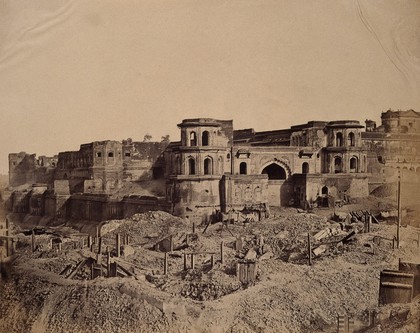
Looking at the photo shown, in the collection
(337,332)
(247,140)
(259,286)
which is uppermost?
(247,140)

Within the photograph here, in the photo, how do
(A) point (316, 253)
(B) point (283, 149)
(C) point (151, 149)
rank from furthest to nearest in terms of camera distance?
(C) point (151, 149)
(B) point (283, 149)
(A) point (316, 253)

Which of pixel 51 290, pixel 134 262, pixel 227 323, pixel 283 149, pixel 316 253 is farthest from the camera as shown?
pixel 283 149

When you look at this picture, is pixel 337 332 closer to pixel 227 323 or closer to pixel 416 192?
pixel 227 323

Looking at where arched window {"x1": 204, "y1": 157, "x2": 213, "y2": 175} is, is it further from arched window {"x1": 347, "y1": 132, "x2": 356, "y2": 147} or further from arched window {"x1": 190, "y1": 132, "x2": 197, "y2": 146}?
arched window {"x1": 347, "y1": 132, "x2": 356, "y2": 147}

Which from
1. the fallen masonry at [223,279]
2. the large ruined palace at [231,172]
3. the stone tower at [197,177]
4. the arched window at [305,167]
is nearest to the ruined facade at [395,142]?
the large ruined palace at [231,172]

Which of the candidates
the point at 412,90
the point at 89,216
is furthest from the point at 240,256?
the point at 89,216

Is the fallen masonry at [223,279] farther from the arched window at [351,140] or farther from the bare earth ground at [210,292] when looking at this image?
the arched window at [351,140]

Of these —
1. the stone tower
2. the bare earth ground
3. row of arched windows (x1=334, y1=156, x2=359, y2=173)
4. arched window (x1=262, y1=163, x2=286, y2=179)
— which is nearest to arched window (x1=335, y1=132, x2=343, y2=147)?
row of arched windows (x1=334, y1=156, x2=359, y2=173)
